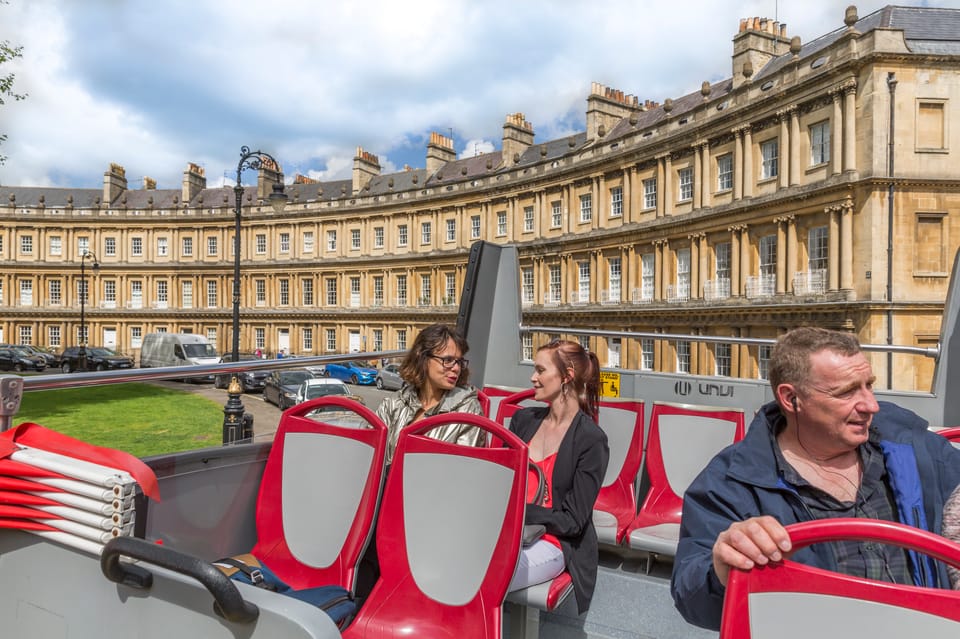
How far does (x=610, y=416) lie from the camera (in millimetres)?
4555

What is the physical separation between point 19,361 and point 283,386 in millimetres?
50484

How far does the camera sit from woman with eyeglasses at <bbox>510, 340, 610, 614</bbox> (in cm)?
288

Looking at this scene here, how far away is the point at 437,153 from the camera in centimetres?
5444

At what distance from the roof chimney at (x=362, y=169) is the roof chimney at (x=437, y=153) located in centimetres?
593

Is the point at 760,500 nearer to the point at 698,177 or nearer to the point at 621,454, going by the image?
the point at 621,454

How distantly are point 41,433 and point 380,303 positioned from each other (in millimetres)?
50515

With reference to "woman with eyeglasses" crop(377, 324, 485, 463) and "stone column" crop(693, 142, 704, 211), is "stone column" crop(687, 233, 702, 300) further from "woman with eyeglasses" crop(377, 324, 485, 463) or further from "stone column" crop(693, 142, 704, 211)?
"woman with eyeglasses" crop(377, 324, 485, 463)

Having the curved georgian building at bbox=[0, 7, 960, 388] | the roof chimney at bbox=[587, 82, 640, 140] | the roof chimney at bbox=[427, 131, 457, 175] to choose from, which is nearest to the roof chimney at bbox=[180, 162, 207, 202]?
the curved georgian building at bbox=[0, 7, 960, 388]

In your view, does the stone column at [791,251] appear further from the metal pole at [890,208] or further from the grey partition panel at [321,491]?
the grey partition panel at [321,491]

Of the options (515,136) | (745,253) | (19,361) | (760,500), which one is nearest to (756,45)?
(745,253)

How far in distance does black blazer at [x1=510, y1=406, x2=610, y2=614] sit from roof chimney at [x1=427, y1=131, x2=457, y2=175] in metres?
52.9

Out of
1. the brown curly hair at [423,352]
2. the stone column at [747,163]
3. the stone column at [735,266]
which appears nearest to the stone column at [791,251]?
the stone column at [735,266]

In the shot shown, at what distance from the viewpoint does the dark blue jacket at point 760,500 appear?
1.67m

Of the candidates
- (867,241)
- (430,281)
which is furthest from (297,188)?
(867,241)
